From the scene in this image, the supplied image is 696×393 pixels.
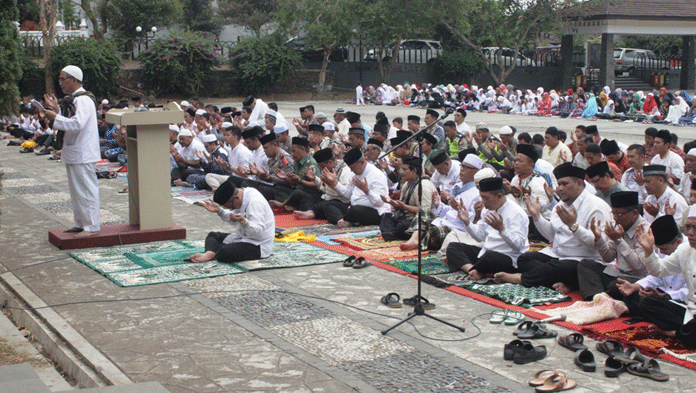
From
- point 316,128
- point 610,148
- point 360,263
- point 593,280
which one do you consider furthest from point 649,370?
point 316,128

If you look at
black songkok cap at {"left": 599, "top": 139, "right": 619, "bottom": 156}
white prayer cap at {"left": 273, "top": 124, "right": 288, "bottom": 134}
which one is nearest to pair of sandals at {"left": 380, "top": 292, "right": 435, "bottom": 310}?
black songkok cap at {"left": 599, "top": 139, "right": 619, "bottom": 156}

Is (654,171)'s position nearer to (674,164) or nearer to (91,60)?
(674,164)

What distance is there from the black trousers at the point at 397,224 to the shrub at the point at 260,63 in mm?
25029

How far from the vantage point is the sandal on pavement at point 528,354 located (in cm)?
496

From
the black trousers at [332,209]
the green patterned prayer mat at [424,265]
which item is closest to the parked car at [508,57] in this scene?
the black trousers at [332,209]

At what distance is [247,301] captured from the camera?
639 centimetres

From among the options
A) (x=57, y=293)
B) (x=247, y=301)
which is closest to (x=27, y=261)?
(x=57, y=293)

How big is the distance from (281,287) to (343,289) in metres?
0.56

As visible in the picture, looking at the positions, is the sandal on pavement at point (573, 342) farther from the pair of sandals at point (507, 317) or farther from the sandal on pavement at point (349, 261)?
the sandal on pavement at point (349, 261)

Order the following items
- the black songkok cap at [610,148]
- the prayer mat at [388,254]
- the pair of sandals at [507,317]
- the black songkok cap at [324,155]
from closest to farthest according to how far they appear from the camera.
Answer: the pair of sandals at [507,317] < the prayer mat at [388,254] < the black songkok cap at [610,148] < the black songkok cap at [324,155]

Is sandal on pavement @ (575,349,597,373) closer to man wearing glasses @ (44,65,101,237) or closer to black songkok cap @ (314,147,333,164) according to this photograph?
black songkok cap @ (314,147,333,164)

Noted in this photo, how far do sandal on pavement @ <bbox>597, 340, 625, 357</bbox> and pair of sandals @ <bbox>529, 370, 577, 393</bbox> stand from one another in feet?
1.91

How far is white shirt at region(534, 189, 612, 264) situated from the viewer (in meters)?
6.54

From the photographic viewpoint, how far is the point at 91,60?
2764 centimetres
